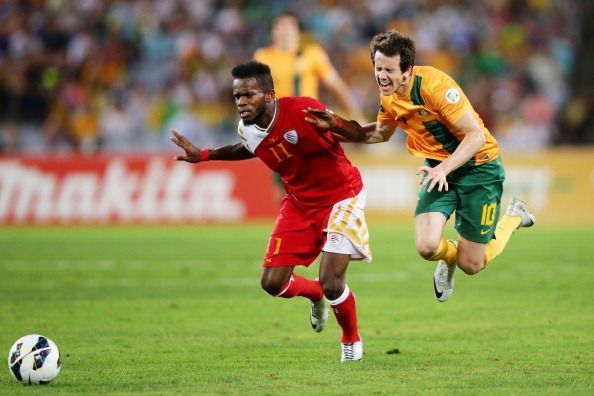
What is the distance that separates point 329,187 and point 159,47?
53.5ft

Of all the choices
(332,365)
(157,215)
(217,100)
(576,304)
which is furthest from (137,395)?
(217,100)

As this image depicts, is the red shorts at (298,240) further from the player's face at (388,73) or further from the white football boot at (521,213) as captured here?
the white football boot at (521,213)

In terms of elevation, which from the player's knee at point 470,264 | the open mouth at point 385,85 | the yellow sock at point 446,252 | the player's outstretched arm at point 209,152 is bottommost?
the player's knee at point 470,264

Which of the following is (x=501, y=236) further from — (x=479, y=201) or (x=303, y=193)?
(x=303, y=193)

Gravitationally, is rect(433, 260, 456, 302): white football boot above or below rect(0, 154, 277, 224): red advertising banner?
below

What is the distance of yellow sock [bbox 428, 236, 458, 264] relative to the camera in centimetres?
866

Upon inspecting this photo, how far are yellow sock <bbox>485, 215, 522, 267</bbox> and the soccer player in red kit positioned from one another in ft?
5.24

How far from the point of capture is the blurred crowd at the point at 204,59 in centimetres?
2220

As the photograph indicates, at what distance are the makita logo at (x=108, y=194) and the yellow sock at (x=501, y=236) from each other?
10.6 meters

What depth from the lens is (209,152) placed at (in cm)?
818

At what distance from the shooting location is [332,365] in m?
7.35

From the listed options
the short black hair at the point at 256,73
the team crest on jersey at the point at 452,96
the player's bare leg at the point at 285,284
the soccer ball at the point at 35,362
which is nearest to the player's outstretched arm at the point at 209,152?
the short black hair at the point at 256,73

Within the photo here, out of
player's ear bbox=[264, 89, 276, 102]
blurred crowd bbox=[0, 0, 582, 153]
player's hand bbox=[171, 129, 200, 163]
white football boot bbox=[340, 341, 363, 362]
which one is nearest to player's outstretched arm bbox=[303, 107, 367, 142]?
player's ear bbox=[264, 89, 276, 102]

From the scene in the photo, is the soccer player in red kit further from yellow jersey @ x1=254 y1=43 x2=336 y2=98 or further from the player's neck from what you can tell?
yellow jersey @ x1=254 y1=43 x2=336 y2=98
